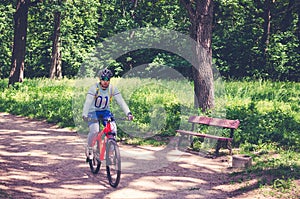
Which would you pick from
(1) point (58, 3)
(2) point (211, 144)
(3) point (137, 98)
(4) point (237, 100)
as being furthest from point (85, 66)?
(2) point (211, 144)

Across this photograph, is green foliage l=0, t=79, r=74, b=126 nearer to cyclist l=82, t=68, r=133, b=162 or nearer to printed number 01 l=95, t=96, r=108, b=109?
cyclist l=82, t=68, r=133, b=162

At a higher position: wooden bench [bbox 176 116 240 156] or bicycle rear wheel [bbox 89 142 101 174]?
wooden bench [bbox 176 116 240 156]

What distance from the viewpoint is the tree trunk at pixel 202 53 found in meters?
11.8

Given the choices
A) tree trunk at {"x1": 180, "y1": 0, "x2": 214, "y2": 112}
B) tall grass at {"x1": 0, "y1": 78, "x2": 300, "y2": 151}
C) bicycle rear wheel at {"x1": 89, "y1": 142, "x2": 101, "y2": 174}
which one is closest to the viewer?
bicycle rear wheel at {"x1": 89, "y1": 142, "x2": 101, "y2": 174}

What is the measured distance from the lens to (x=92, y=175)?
806cm

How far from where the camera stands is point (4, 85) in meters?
22.6

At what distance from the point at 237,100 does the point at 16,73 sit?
12.4 m

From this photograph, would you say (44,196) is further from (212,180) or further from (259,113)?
(259,113)

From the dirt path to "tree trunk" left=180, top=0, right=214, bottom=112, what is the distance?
2368 millimetres

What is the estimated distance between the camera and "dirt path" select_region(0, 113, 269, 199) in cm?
700

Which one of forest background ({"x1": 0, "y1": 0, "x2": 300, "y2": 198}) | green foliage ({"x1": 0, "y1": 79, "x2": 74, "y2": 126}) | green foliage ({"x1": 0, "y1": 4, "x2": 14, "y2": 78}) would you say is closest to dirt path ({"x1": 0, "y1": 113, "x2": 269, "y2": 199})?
forest background ({"x1": 0, "y1": 0, "x2": 300, "y2": 198})

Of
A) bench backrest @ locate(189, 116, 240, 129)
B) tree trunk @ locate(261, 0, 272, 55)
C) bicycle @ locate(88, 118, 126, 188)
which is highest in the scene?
tree trunk @ locate(261, 0, 272, 55)

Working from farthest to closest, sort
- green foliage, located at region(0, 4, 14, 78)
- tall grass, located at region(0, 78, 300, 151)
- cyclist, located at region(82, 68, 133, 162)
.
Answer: green foliage, located at region(0, 4, 14, 78) < tall grass, located at region(0, 78, 300, 151) < cyclist, located at region(82, 68, 133, 162)

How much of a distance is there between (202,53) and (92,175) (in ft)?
17.6
